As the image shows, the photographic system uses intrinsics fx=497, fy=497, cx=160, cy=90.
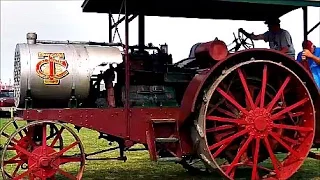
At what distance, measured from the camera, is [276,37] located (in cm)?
694

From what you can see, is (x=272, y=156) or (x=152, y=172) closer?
(x=272, y=156)

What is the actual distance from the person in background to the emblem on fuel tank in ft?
9.95

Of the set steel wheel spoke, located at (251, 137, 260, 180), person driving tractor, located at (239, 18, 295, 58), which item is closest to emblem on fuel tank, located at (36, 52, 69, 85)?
steel wheel spoke, located at (251, 137, 260, 180)

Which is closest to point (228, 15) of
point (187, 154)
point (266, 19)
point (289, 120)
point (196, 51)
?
point (266, 19)

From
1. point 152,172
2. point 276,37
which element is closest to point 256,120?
point 276,37

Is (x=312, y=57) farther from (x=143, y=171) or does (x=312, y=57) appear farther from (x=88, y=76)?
(x=143, y=171)

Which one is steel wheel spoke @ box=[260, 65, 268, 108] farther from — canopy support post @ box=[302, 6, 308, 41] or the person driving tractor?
canopy support post @ box=[302, 6, 308, 41]

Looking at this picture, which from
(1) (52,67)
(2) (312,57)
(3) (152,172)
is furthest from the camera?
(3) (152,172)

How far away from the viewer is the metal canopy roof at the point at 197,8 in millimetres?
6824

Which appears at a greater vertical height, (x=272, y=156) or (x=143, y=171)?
(x=272, y=156)

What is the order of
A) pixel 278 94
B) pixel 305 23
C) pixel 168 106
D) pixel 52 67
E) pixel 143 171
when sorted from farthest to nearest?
1. pixel 143 171
2. pixel 305 23
3. pixel 168 106
4. pixel 278 94
5. pixel 52 67

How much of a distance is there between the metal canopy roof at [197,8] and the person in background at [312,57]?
585mm

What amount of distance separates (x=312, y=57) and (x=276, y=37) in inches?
30.7

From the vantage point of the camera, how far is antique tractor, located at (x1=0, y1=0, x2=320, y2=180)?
5586 mm
